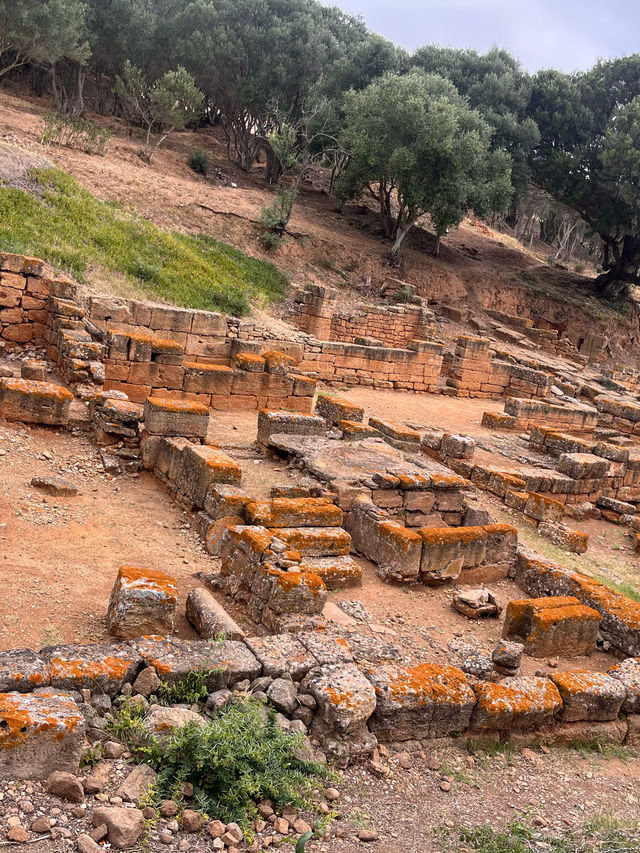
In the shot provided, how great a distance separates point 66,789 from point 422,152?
106ft

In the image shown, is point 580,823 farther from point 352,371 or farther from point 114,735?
point 352,371

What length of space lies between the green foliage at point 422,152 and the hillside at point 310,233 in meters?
2.80

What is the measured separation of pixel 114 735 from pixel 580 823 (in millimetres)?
3514

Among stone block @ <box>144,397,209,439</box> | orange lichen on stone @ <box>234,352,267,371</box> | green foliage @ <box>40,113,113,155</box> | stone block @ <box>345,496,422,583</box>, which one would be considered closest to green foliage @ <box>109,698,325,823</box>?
stone block @ <box>345,496,422,583</box>

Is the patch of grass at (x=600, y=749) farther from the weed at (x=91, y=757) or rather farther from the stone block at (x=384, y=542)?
the weed at (x=91, y=757)

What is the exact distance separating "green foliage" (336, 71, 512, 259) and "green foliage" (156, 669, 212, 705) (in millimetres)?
29855

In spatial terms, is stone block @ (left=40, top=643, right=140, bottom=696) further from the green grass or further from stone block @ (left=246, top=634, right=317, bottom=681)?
the green grass

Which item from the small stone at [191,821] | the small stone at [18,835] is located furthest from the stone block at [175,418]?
the small stone at [18,835]

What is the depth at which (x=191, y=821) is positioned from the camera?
4.22 m

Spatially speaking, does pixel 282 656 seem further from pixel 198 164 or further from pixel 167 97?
pixel 198 164

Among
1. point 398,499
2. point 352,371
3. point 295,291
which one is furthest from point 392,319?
point 398,499

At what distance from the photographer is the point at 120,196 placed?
87.7ft

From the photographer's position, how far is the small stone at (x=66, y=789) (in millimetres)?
4113

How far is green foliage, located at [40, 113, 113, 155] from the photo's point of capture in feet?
95.8
